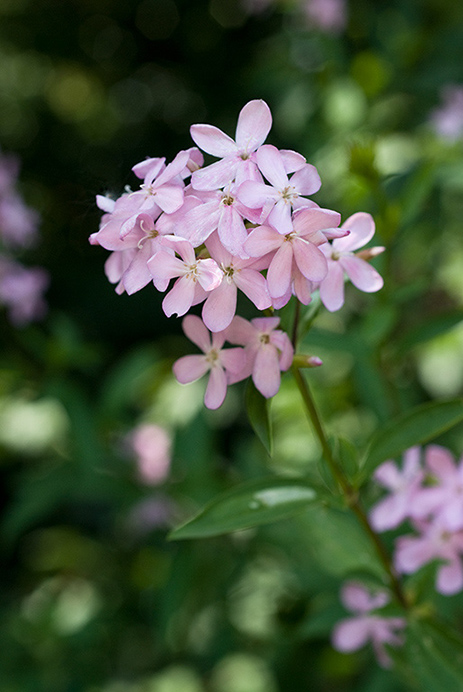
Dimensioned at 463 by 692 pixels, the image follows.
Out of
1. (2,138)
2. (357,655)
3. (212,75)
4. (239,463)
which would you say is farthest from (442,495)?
(2,138)

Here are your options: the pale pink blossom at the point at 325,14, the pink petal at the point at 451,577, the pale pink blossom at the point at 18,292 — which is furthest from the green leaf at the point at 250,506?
the pale pink blossom at the point at 325,14

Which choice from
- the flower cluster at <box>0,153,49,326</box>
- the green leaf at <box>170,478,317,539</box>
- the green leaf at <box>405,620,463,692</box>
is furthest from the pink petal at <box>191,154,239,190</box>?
the flower cluster at <box>0,153,49,326</box>

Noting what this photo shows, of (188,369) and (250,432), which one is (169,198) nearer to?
(188,369)

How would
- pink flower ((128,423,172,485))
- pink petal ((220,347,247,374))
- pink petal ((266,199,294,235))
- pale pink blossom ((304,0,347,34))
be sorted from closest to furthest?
pink petal ((266,199,294,235))
pink petal ((220,347,247,374))
pink flower ((128,423,172,485))
pale pink blossom ((304,0,347,34))

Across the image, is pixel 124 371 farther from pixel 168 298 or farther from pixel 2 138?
pixel 2 138

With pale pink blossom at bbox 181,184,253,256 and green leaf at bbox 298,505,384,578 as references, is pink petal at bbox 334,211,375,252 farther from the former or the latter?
green leaf at bbox 298,505,384,578
